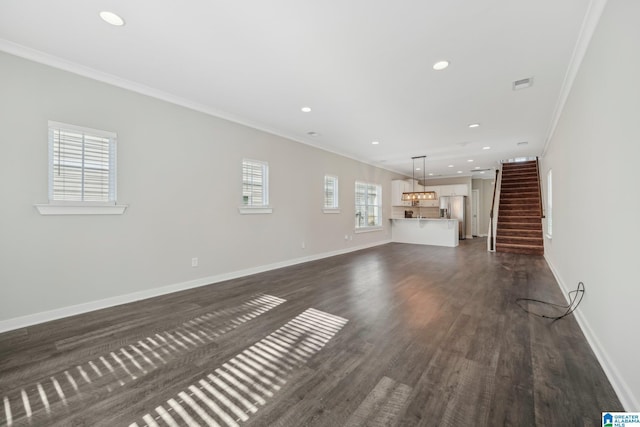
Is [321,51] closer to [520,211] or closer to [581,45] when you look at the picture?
[581,45]

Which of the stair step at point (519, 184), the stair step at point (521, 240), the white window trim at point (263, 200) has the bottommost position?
the stair step at point (521, 240)

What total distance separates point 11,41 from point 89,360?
318 cm

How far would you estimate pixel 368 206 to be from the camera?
8.72 meters

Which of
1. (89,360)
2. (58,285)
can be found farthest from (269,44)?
(58,285)

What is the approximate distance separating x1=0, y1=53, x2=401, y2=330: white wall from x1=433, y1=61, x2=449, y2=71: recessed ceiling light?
3255 millimetres

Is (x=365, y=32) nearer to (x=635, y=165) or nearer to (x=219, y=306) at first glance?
(x=635, y=165)

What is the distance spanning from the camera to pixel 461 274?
495 cm

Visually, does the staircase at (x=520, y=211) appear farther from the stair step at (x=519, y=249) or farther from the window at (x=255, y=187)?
the window at (x=255, y=187)

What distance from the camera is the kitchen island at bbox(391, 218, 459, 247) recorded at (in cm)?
869

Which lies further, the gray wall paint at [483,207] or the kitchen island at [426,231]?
the gray wall paint at [483,207]

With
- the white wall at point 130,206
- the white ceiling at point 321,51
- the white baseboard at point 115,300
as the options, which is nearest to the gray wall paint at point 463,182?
the white ceiling at point 321,51

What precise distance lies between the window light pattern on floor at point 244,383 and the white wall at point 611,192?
209cm

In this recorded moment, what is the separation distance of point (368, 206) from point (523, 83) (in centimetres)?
564

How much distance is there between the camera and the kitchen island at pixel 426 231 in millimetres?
8688
